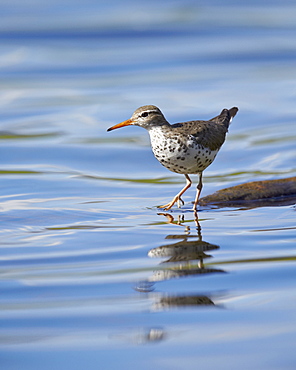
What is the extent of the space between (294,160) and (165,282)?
529 centimetres

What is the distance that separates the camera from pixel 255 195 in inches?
340

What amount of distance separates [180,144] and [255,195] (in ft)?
3.48

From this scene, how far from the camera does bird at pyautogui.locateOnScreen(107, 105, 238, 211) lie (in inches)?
340

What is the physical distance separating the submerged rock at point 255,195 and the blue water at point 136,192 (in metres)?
0.31

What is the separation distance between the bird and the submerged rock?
26 centimetres

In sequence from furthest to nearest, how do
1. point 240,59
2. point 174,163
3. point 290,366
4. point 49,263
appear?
point 240,59 < point 174,163 < point 49,263 < point 290,366

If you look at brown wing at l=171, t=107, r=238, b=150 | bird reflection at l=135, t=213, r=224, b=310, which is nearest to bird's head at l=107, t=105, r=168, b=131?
brown wing at l=171, t=107, r=238, b=150

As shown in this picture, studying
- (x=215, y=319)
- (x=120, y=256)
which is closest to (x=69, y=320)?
(x=215, y=319)

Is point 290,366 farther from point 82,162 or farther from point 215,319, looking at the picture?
point 82,162

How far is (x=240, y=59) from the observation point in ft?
51.8

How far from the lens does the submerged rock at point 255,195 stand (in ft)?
27.8

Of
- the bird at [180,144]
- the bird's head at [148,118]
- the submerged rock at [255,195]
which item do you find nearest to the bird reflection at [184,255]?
the submerged rock at [255,195]

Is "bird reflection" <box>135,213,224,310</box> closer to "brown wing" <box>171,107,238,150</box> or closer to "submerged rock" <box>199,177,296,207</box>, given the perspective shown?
"submerged rock" <box>199,177,296,207</box>

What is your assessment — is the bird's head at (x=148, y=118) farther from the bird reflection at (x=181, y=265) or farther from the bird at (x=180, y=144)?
the bird reflection at (x=181, y=265)
